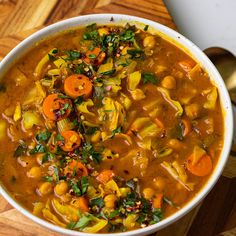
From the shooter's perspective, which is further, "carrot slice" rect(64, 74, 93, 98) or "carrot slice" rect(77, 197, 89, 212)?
"carrot slice" rect(64, 74, 93, 98)

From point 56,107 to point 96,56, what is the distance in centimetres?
43

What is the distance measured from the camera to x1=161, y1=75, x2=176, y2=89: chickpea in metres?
3.21

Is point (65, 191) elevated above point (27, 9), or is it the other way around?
point (27, 9)

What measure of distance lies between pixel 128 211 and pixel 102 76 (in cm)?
82

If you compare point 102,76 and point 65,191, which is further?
point 102,76

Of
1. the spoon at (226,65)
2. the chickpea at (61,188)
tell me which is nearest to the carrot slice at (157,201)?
the chickpea at (61,188)

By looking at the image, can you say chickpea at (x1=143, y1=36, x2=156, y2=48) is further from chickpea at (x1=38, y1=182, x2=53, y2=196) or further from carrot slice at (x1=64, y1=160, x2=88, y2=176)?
chickpea at (x1=38, y1=182, x2=53, y2=196)

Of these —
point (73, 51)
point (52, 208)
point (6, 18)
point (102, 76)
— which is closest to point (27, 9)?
point (6, 18)

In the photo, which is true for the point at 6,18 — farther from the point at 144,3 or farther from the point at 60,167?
the point at 60,167

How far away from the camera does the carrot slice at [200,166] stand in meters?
3.03

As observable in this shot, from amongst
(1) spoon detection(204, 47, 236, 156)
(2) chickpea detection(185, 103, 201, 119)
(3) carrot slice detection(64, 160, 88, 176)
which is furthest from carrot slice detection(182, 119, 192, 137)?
(1) spoon detection(204, 47, 236, 156)

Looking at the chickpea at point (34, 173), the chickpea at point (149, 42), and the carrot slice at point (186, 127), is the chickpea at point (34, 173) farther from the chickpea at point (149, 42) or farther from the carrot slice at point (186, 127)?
the chickpea at point (149, 42)

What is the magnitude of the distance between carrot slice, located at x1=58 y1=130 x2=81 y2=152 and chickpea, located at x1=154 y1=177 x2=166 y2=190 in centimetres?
47

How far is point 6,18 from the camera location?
3.78 meters
